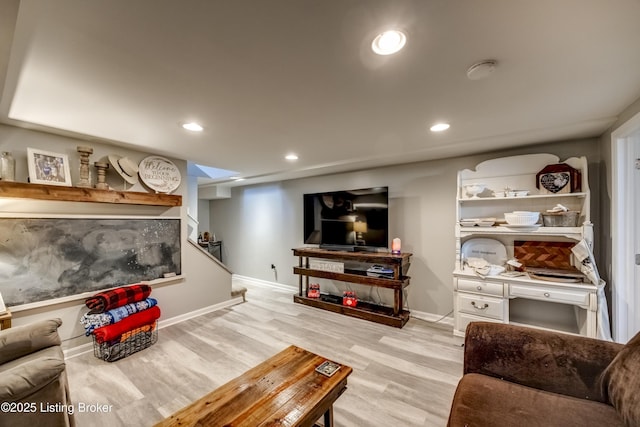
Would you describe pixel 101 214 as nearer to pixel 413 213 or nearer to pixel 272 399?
pixel 272 399

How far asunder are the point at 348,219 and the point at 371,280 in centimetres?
93

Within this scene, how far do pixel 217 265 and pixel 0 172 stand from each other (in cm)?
229

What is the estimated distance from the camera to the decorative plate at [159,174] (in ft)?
9.81

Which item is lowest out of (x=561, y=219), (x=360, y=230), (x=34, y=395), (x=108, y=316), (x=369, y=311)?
(x=369, y=311)

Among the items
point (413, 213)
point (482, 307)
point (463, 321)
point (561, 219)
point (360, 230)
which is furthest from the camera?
point (360, 230)

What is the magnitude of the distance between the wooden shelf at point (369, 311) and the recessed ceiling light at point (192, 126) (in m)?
2.79

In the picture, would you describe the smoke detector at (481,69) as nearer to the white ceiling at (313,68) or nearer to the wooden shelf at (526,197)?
the white ceiling at (313,68)

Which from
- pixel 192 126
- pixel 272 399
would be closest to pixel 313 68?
pixel 192 126

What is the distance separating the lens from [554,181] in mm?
2500

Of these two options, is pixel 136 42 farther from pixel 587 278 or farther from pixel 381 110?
pixel 587 278

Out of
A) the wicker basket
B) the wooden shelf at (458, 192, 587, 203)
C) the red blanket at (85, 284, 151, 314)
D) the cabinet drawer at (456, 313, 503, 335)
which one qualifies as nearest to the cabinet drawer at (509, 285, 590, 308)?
the cabinet drawer at (456, 313, 503, 335)

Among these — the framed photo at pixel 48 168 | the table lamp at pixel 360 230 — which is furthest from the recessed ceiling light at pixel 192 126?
the table lamp at pixel 360 230

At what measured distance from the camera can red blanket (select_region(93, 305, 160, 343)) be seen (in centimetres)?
228

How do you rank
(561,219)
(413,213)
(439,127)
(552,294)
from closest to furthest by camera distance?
1. (439,127)
2. (552,294)
3. (561,219)
4. (413,213)
